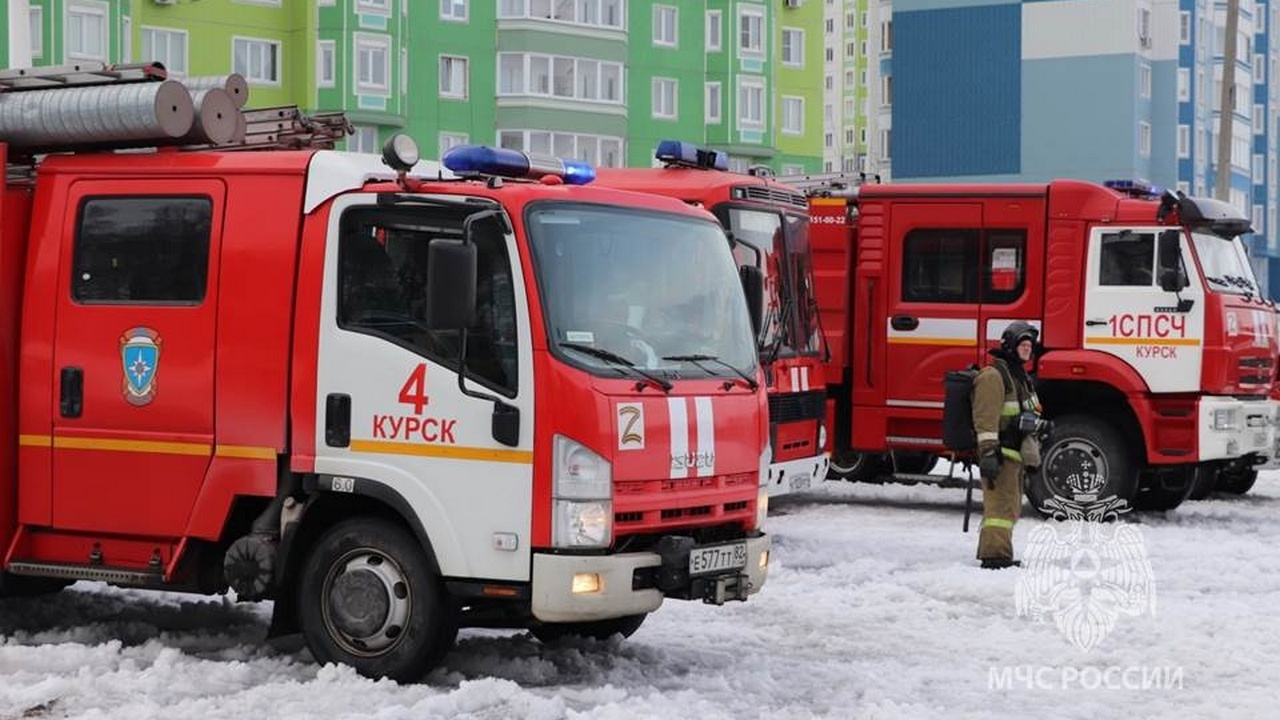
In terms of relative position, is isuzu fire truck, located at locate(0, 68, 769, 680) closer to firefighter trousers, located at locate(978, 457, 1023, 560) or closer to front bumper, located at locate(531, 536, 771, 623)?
front bumper, located at locate(531, 536, 771, 623)

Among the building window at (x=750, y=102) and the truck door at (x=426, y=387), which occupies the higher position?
the building window at (x=750, y=102)

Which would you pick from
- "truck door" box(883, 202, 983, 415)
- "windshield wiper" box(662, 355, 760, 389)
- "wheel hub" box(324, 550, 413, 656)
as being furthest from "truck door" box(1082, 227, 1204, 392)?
"wheel hub" box(324, 550, 413, 656)

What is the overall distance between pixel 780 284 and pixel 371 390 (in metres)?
6.76

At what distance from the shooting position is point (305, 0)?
5047 cm

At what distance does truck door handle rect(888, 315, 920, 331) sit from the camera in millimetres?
18266

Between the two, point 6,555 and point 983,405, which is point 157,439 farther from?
point 983,405

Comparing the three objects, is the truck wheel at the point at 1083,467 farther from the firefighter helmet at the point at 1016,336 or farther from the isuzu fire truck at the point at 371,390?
the isuzu fire truck at the point at 371,390

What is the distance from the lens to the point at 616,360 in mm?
9086

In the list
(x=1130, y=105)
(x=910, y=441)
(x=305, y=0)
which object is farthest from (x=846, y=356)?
(x=1130, y=105)

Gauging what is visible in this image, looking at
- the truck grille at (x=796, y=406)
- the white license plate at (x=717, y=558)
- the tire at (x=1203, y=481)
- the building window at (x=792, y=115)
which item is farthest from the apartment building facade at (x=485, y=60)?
the white license plate at (x=717, y=558)

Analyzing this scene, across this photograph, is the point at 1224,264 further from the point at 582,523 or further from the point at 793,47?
the point at 793,47

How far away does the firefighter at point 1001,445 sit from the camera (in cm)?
1389

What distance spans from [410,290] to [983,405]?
6021 millimetres

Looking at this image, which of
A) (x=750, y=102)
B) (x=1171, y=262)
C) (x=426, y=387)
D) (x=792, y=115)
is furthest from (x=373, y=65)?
(x=426, y=387)
